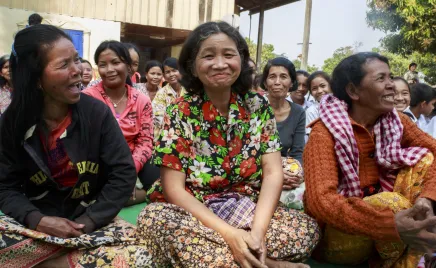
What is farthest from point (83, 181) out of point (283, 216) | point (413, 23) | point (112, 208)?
point (413, 23)

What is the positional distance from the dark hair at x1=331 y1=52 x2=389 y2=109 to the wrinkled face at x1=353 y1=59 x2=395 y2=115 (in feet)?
0.09

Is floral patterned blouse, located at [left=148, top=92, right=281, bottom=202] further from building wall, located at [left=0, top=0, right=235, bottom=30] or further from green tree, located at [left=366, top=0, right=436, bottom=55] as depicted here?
green tree, located at [left=366, top=0, right=436, bottom=55]

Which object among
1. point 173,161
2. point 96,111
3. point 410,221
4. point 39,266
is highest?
point 96,111

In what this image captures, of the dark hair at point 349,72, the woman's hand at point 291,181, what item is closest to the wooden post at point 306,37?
the woman's hand at point 291,181

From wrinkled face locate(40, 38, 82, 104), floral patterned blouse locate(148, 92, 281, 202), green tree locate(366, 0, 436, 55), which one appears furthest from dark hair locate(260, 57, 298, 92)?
green tree locate(366, 0, 436, 55)

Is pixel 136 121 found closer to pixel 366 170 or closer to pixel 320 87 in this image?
pixel 366 170

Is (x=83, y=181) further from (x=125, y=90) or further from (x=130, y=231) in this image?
(x=125, y=90)

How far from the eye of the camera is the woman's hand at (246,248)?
73.5 inches

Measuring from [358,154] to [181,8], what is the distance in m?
9.78

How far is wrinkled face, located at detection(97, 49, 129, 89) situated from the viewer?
11.9 feet

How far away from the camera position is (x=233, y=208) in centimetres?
218

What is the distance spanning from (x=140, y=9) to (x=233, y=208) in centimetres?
973

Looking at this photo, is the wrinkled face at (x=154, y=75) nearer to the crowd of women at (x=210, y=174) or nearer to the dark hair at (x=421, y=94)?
the dark hair at (x=421, y=94)

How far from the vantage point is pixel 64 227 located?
1.99m
